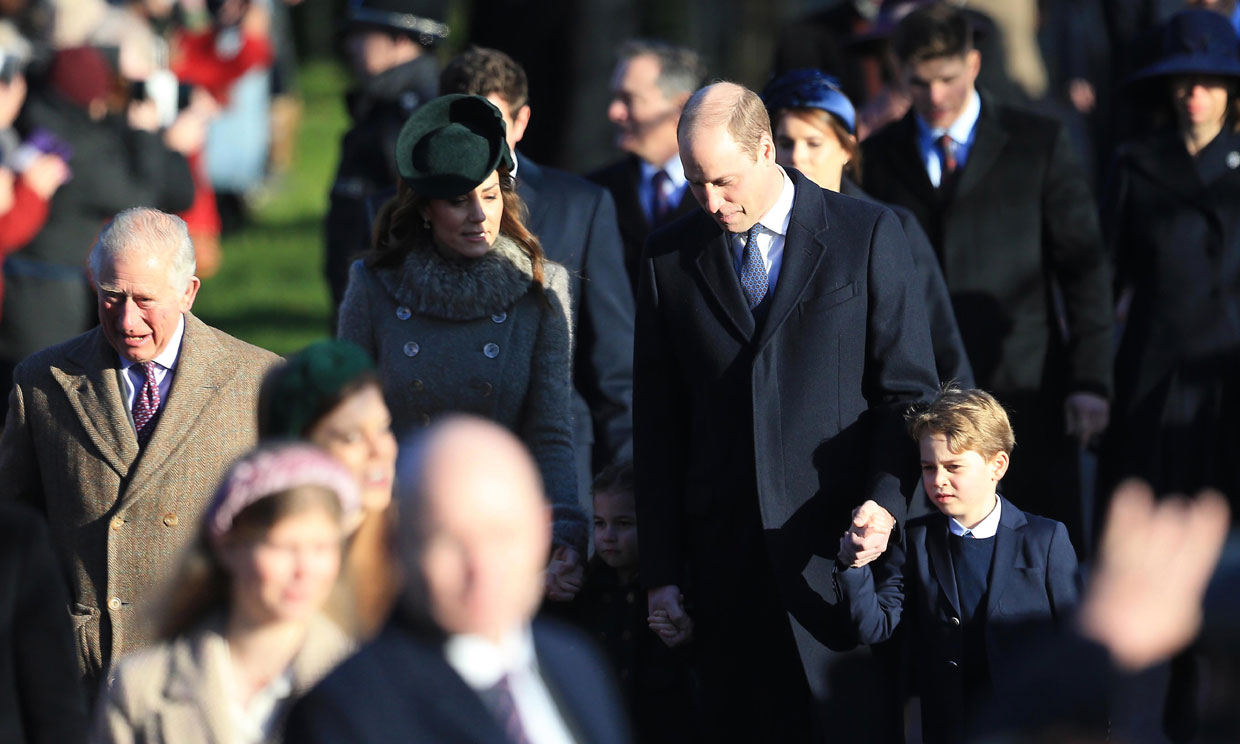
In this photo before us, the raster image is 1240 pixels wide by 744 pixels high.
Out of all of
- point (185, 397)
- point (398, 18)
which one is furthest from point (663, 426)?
point (398, 18)

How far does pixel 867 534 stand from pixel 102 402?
77.4 inches

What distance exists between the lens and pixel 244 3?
50.4 feet

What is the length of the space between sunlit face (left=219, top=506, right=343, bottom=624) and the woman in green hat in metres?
1.86

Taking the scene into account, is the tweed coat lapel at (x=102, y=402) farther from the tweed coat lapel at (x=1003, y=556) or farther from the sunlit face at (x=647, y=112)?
the sunlit face at (x=647, y=112)

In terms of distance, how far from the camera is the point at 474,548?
2982 millimetres

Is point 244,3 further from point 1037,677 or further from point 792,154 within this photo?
point 1037,677

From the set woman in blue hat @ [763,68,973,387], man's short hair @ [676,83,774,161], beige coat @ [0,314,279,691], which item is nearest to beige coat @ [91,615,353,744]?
beige coat @ [0,314,279,691]

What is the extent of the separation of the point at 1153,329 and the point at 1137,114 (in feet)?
7.11

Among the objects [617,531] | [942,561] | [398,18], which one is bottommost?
[617,531]

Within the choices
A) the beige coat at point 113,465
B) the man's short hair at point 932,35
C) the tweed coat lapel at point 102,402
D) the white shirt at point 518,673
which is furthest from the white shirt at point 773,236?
the white shirt at point 518,673

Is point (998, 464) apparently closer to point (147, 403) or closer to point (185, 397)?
point (185, 397)

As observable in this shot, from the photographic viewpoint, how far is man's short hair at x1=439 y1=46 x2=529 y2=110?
6328mm

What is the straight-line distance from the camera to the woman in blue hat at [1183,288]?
7.30 m

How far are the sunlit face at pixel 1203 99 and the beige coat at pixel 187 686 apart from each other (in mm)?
4884
